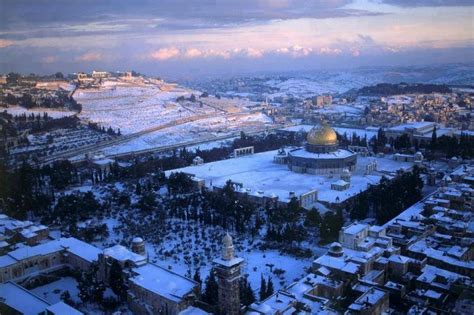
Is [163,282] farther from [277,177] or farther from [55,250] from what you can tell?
[277,177]

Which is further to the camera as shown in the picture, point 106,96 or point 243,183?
point 106,96

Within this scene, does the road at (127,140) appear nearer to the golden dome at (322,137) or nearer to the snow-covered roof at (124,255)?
the golden dome at (322,137)

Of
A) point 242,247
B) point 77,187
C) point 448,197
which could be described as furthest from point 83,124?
point 448,197

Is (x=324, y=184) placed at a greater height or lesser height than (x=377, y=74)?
lesser

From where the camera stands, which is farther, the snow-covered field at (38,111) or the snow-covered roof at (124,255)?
the snow-covered field at (38,111)

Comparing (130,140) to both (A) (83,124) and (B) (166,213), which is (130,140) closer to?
(A) (83,124)

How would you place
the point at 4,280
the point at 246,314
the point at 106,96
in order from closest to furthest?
the point at 246,314 < the point at 4,280 < the point at 106,96

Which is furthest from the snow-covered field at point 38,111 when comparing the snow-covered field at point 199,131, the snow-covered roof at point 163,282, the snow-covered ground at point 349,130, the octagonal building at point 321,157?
the snow-covered roof at point 163,282
